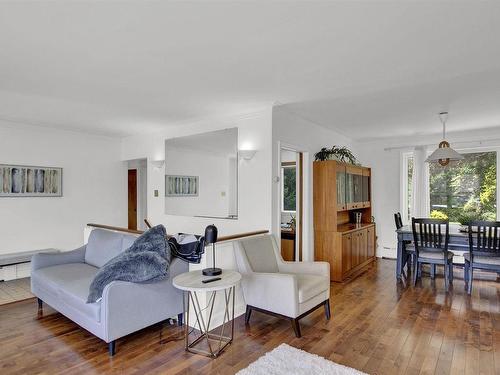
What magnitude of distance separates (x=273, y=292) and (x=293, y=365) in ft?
2.24

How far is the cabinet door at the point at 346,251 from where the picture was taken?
4.64 metres

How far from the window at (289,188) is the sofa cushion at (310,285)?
2349 millimetres

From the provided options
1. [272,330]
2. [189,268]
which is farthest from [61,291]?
[272,330]

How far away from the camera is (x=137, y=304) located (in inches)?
104

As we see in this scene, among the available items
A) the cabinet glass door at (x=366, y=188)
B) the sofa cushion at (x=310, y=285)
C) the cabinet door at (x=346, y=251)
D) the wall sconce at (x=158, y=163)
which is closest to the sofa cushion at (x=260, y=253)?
the sofa cushion at (x=310, y=285)

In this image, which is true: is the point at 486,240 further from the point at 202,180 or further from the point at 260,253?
the point at 202,180

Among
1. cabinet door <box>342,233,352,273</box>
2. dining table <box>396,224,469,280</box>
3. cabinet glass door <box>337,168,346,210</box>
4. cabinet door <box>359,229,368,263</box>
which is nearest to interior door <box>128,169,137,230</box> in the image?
cabinet glass door <box>337,168,346,210</box>

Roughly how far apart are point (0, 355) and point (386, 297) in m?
3.93

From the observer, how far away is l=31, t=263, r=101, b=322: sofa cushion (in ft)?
8.65

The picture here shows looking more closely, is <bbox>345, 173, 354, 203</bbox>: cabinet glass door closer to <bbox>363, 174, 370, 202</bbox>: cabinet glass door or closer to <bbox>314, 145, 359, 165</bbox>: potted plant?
<bbox>314, 145, 359, 165</bbox>: potted plant

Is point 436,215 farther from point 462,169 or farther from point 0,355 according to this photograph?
point 0,355

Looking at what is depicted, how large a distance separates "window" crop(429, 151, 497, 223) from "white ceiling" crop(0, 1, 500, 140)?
1511 mm

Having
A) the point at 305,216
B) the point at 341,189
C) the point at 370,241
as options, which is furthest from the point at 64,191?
the point at 370,241

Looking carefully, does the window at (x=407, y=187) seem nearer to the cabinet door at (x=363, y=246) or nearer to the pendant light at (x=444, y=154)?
the cabinet door at (x=363, y=246)
